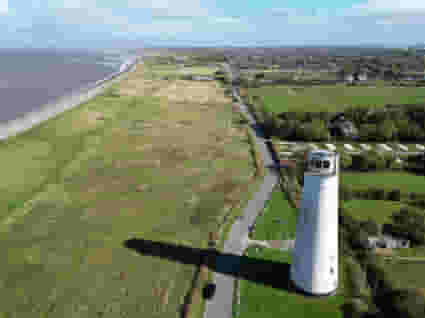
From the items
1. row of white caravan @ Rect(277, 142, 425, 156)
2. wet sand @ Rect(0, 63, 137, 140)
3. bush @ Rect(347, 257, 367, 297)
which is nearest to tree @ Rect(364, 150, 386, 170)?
row of white caravan @ Rect(277, 142, 425, 156)

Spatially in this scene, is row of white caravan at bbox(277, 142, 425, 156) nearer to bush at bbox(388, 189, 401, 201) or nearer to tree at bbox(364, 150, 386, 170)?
tree at bbox(364, 150, 386, 170)

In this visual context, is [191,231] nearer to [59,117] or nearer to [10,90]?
[59,117]

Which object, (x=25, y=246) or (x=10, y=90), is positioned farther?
(x=10, y=90)

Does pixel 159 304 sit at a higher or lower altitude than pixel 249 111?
lower

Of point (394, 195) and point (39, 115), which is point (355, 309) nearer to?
point (394, 195)

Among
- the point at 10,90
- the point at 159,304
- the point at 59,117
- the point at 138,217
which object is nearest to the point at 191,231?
the point at 138,217

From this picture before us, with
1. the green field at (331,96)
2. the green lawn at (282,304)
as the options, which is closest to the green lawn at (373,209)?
the green lawn at (282,304)

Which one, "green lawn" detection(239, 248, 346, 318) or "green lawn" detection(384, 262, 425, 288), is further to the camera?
→ "green lawn" detection(384, 262, 425, 288)
